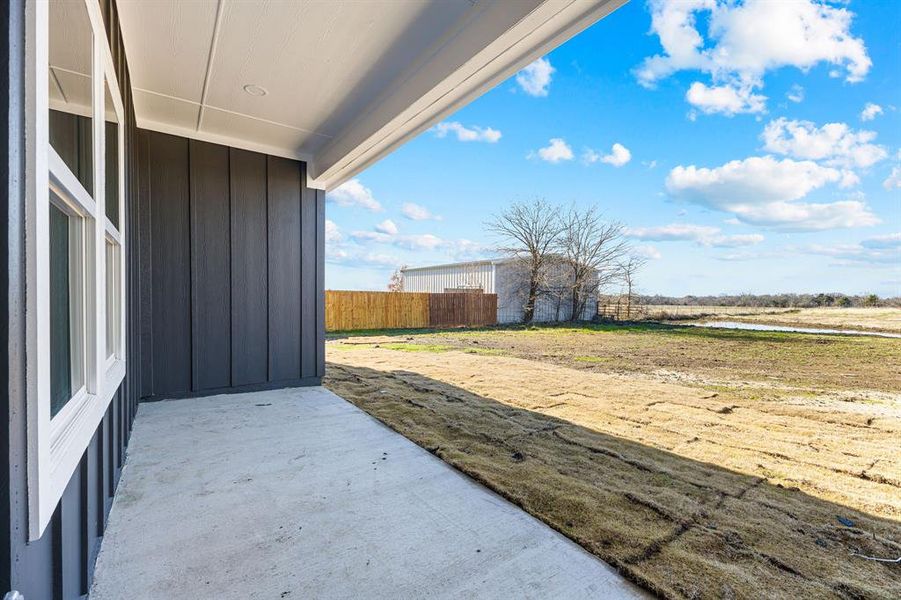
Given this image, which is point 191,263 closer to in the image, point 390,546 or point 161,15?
point 161,15

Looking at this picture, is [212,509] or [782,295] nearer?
[212,509]

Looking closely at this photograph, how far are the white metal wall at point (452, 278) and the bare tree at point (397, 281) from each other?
26 centimetres

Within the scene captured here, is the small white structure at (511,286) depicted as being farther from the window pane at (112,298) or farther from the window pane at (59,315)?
the window pane at (59,315)

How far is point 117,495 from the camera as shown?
192 centimetres

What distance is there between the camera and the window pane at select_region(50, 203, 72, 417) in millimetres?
978

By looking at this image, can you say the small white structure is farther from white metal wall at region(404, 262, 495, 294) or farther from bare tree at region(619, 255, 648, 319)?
bare tree at region(619, 255, 648, 319)

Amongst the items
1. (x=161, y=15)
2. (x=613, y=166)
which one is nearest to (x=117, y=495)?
(x=161, y=15)

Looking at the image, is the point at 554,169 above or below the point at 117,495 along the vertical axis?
above

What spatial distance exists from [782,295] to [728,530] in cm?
1611

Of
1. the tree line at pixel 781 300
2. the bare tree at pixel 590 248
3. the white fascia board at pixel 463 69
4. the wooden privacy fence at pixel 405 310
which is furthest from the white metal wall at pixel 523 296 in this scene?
the white fascia board at pixel 463 69

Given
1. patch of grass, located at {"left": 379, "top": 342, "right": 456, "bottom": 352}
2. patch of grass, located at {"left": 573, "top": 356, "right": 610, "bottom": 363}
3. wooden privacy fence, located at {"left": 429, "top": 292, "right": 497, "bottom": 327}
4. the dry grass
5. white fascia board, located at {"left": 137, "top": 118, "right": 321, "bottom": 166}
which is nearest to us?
white fascia board, located at {"left": 137, "top": 118, "right": 321, "bottom": 166}

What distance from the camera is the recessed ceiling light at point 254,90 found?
9.29 feet

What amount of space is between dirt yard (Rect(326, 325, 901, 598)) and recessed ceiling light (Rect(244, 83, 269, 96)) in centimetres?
263

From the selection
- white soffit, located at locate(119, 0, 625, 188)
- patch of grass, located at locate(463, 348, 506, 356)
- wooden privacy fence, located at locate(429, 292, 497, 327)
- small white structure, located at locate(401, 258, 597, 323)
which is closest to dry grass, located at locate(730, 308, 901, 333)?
small white structure, located at locate(401, 258, 597, 323)
